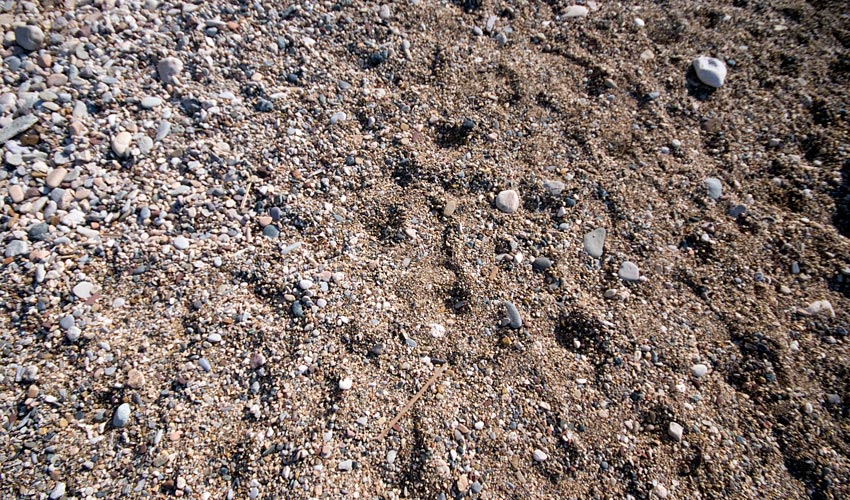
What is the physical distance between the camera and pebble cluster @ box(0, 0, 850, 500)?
6.63 ft

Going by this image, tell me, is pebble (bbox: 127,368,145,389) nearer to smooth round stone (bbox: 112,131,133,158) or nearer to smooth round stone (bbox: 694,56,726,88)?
smooth round stone (bbox: 112,131,133,158)

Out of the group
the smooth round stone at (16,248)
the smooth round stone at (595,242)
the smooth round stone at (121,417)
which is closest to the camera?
the smooth round stone at (121,417)

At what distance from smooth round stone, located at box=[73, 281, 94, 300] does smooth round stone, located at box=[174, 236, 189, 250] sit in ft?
1.23

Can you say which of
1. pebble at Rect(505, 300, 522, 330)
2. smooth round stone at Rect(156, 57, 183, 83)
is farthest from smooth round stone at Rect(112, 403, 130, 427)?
pebble at Rect(505, 300, 522, 330)

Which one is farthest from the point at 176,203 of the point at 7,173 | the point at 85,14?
the point at 85,14

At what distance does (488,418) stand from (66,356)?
179cm

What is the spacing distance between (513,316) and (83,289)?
191cm

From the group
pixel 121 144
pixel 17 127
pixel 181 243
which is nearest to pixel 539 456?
pixel 181 243

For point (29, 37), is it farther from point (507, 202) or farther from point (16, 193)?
point (507, 202)

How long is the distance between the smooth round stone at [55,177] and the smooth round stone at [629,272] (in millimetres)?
2676

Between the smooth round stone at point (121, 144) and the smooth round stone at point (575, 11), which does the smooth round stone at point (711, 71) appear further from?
the smooth round stone at point (121, 144)

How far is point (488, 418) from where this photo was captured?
7.03ft

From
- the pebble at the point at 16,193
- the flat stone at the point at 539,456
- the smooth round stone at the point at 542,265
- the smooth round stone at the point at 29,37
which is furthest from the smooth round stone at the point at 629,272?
the smooth round stone at the point at 29,37

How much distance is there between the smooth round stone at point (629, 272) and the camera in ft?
8.07
